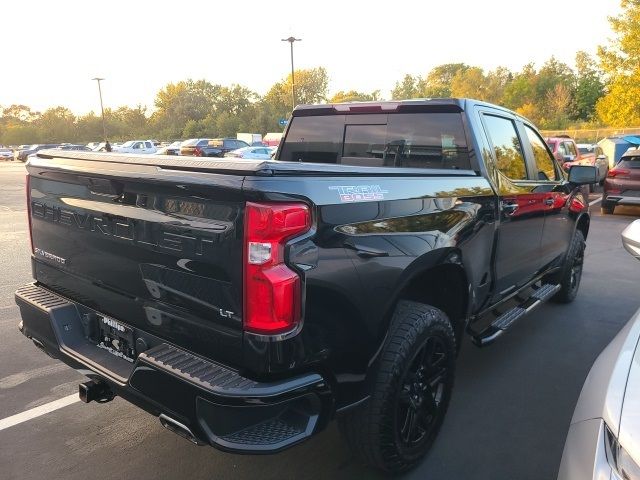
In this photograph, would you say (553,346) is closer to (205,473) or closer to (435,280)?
(435,280)

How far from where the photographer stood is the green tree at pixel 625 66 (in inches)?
1135

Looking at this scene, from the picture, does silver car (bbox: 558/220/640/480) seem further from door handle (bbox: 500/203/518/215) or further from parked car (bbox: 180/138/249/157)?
parked car (bbox: 180/138/249/157)

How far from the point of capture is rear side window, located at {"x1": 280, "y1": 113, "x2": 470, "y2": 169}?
11.7ft

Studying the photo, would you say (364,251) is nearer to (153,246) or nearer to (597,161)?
(153,246)

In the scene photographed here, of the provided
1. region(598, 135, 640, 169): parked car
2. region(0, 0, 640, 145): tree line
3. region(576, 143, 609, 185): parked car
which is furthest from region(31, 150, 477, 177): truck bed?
region(0, 0, 640, 145): tree line

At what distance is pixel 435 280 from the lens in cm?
306

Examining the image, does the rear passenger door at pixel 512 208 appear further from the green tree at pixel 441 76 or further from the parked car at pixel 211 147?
the green tree at pixel 441 76

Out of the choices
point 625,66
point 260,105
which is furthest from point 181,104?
point 625,66

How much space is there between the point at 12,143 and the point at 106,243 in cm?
9645

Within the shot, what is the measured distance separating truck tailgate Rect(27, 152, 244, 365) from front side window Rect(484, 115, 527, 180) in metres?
2.43

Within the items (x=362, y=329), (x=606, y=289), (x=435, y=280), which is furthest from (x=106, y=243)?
(x=606, y=289)

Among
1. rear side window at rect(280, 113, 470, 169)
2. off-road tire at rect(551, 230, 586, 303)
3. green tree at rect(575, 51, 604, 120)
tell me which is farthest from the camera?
green tree at rect(575, 51, 604, 120)

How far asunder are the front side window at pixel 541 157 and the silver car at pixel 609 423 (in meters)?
2.62

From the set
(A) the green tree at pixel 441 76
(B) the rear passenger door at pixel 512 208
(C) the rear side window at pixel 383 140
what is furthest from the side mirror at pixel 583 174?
(A) the green tree at pixel 441 76
